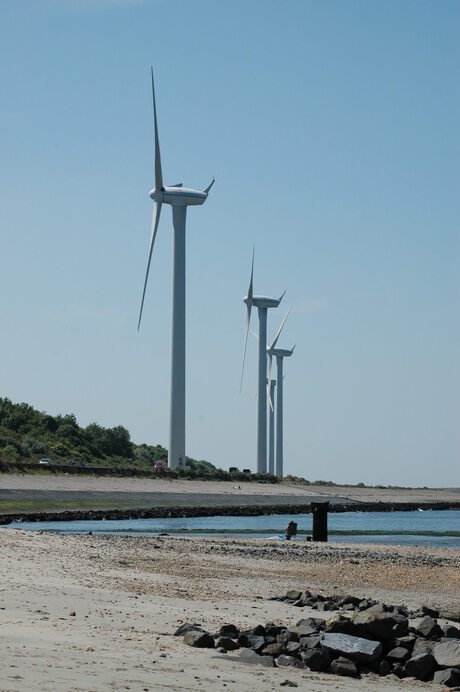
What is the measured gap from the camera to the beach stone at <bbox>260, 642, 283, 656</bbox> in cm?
1488

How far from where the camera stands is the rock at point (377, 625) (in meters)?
15.2

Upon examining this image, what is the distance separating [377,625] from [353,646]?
0.63 meters

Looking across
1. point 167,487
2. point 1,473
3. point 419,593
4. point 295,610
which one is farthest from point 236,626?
point 167,487

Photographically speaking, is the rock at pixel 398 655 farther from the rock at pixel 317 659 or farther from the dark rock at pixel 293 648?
the dark rock at pixel 293 648

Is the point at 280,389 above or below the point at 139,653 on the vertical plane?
above

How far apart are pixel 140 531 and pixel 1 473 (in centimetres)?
2880

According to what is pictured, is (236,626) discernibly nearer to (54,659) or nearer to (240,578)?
(54,659)

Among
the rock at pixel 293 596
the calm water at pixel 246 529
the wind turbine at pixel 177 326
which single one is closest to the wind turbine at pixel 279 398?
the wind turbine at pixel 177 326

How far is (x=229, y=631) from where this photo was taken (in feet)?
Answer: 51.9

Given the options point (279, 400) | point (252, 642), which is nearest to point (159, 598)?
point (252, 642)

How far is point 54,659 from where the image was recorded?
12805 millimetres

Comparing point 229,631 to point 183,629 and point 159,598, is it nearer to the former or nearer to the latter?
point 183,629

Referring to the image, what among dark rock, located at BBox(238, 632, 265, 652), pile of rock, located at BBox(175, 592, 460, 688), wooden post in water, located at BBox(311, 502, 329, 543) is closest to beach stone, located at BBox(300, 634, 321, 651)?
pile of rock, located at BBox(175, 592, 460, 688)

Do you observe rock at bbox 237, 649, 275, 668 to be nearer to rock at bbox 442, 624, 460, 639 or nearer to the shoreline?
rock at bbox 442, 624, 460, 639
